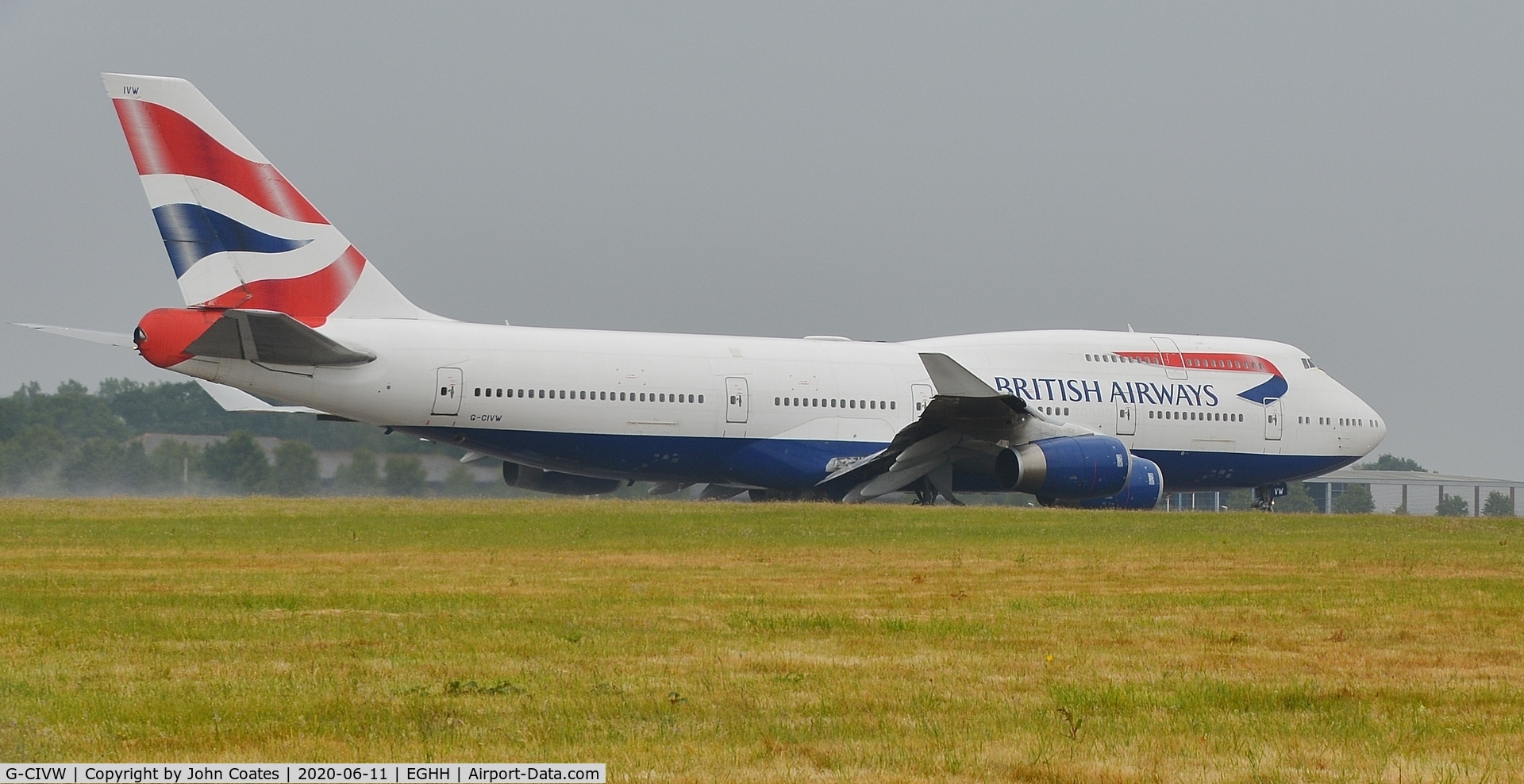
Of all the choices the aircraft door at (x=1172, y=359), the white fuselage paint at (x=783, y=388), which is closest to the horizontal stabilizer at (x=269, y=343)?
the white fuselage paint at (x=783, y=388)

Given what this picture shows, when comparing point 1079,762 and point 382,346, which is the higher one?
point 382,346

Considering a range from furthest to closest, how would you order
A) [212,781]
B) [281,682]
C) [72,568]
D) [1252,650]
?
1. [72,568]
2. [1252,650]
3. [281,682]
4. [212,781]

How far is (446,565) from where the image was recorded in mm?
15438

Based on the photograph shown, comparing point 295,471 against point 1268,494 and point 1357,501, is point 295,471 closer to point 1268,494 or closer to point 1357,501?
point 1268,494

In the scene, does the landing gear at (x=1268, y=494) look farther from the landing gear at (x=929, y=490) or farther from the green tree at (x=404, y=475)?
the green tree at (x=404, y=475)

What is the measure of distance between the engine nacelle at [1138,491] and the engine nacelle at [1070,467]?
81cm

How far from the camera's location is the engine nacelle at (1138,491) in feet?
96.3

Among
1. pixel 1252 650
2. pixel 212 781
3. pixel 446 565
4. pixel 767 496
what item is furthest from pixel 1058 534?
pixel 212 781

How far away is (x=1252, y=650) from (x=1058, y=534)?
10.5 metres

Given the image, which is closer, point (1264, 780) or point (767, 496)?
point (1264, 780)

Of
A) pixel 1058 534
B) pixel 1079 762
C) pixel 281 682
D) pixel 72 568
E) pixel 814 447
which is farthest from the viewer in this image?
pixel 814 447

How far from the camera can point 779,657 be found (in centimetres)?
930

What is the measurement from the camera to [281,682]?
818 centimetres

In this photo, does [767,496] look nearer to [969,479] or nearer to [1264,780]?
[969,479]
